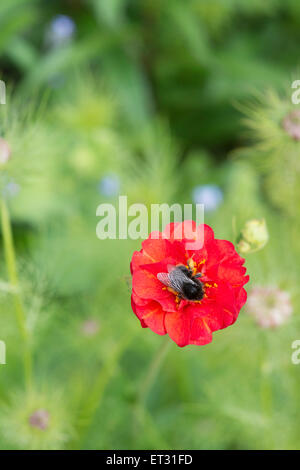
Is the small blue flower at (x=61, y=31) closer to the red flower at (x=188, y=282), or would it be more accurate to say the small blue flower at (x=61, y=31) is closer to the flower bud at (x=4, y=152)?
the flower bud at (x=4, y=152)

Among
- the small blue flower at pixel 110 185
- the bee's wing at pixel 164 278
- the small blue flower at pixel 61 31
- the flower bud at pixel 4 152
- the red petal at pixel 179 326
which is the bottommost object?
the red petal at pixel 179 326

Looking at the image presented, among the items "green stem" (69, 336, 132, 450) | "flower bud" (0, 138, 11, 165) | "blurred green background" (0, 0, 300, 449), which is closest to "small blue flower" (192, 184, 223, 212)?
"blurred green background" (0, 0, 300, 449)

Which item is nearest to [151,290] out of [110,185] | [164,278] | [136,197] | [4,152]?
[164,278]

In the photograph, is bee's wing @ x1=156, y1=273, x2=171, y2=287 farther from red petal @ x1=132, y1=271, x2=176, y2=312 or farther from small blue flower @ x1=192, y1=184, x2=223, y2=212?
small blue flower @ x1=192, y1=184, x2=223, y2=212

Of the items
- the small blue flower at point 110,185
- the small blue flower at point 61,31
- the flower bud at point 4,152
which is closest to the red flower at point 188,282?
the flower bud at point 4,152

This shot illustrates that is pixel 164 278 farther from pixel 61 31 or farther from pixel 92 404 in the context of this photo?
pixel 61 31

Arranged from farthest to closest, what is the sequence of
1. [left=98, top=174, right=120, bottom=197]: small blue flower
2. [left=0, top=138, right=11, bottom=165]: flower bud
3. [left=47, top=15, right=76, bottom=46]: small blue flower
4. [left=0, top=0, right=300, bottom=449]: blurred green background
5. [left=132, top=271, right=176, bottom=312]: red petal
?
[left=47, top=15, right=76, bottom=46]: small blue flower, [left=98, top=174, right=120, bottom=197]: small blue flower, [left=0, top=0, right=300, bottom=449]: blurred green background, [left=0, top=138, right=11, bottom=165]: flower bud, [left=132, top=271, right=176, bottom=312]: red petal

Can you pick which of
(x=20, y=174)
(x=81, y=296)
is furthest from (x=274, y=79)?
(x=20, y=174)
